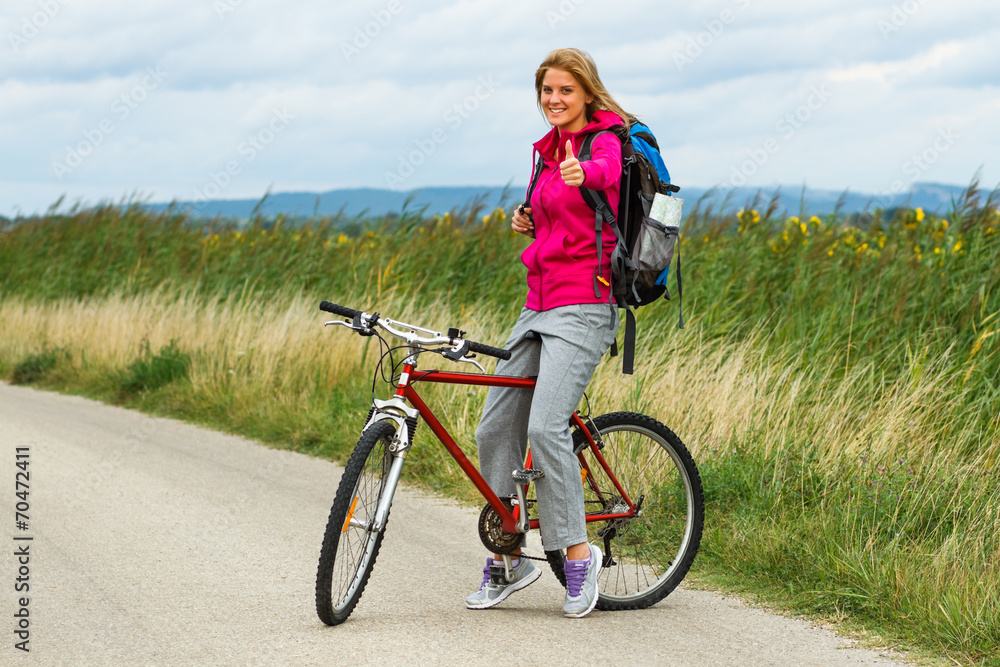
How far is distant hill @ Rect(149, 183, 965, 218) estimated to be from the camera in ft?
33.4

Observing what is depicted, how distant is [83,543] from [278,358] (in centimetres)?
448

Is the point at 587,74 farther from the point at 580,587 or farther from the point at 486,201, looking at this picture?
the point at 486,201

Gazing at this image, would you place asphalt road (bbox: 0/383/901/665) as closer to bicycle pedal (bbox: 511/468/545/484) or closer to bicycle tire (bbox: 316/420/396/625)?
bicycle tire (bbox: 316/420/396/625)

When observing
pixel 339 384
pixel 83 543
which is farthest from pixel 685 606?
pixel 339 384

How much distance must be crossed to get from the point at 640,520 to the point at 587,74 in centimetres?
208

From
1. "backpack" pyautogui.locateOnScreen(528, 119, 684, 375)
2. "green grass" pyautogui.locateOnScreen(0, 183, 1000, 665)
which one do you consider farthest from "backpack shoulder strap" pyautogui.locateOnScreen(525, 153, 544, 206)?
"green grass" pyautogui.locateOnScreen(0, 183, 1000, 665)

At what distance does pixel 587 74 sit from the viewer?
4355 millimetres

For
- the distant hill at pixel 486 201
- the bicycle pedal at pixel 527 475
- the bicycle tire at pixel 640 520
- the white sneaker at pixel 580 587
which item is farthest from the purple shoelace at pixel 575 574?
the distant hill at pixel 486 201

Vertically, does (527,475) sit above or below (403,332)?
below

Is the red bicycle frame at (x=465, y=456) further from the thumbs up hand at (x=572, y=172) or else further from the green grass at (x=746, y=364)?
the thumbs up hand at (x=572, y=172)

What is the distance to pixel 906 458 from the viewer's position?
6055 millimetres

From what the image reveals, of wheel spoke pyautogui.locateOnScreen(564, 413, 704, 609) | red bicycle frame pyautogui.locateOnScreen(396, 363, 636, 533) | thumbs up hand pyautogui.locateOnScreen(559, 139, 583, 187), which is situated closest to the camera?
thumbs up hand pyautogui.locateOnScreen(559, 139, 583, 187)

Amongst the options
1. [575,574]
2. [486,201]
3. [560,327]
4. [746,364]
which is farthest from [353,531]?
[486,201]

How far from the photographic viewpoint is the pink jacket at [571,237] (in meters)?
4.28
